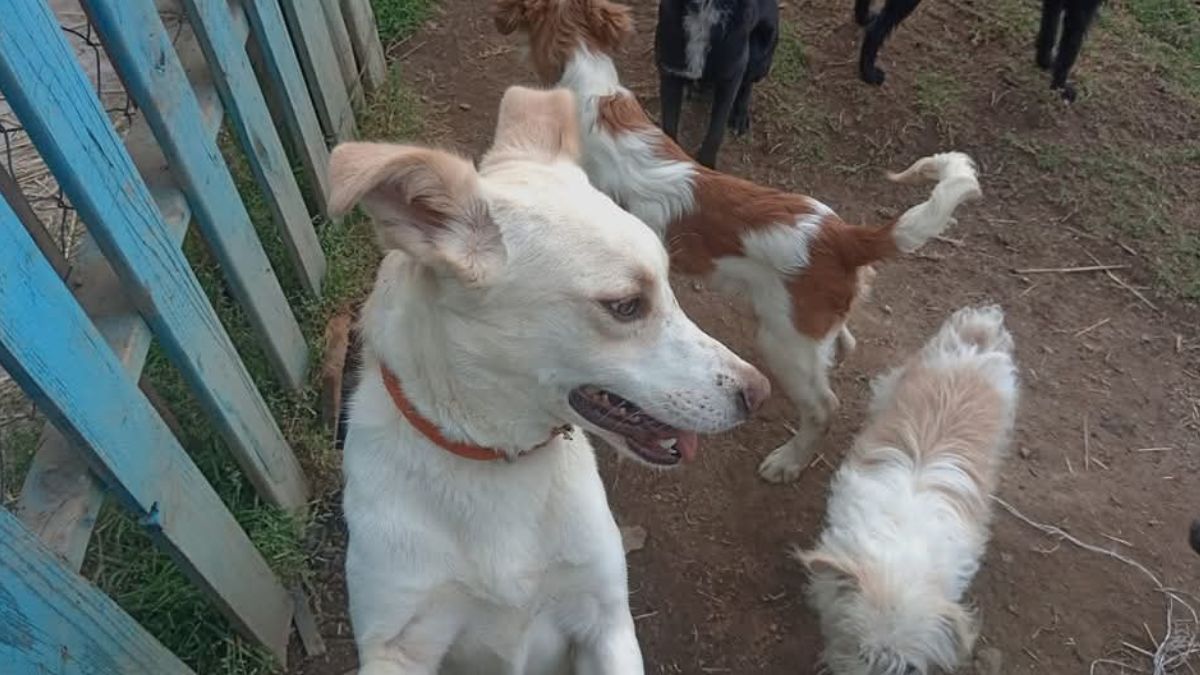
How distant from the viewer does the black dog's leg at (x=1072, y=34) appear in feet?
14.9

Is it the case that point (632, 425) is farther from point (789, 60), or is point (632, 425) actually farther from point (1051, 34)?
point (1051, 34)

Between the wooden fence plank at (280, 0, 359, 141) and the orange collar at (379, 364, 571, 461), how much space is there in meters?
1.98

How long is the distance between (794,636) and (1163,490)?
1.41 meters

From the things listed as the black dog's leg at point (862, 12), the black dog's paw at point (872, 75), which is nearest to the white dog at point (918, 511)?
the black dog's paw at point (872, 75)

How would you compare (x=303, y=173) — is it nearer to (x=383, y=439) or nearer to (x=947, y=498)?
(x=383, y=439)

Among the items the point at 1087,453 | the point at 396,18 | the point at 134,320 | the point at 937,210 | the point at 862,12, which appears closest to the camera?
the point at 134,320

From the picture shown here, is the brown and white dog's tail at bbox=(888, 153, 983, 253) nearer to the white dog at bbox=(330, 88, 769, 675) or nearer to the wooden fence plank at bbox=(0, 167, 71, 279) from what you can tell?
the white dog at bbox=(330, 88, 769, 675)

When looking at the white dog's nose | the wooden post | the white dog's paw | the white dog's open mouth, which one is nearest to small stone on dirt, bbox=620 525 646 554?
the white dog's paw

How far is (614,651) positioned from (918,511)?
0.87 metres

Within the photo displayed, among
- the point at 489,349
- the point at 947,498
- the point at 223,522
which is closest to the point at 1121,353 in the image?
the point at 947,498

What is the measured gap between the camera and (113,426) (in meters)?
1.87

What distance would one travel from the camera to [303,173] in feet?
12.0

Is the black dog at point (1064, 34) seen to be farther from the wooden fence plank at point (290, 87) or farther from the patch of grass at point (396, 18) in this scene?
the wooden fence plank at point (290, 87)

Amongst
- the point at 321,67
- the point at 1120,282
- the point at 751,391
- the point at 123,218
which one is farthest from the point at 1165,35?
the point at 123,218
